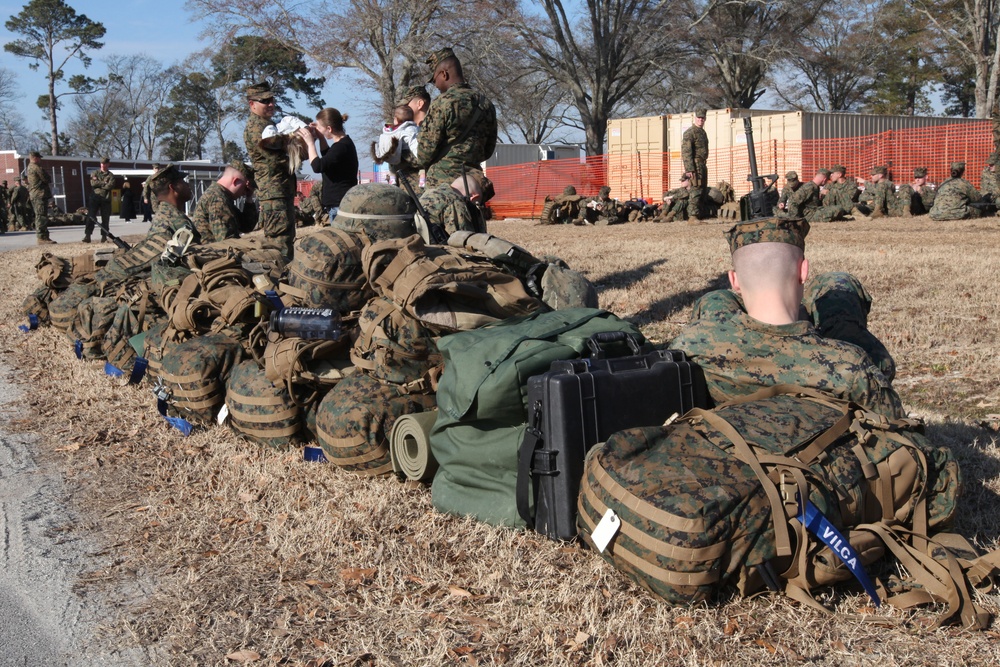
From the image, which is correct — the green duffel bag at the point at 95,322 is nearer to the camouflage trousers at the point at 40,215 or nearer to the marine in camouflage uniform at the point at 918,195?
the marine in camouflage uniform at the point at 918,195

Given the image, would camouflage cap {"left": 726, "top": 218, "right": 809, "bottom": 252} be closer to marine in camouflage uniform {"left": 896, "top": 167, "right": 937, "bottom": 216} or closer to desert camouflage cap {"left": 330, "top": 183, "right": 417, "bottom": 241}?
desert camouflage cap {"left": 330, "top": 183, "right": 417, "bottom": 241}

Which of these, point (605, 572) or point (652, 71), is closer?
point (605, 572)

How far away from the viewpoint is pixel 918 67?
47312mm

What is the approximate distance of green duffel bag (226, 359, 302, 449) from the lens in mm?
4914

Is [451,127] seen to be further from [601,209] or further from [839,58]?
[839,58]

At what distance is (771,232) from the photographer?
11.8 ft

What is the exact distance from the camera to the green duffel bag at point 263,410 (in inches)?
193

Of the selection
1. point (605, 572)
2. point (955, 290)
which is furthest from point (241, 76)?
point (605, 572)

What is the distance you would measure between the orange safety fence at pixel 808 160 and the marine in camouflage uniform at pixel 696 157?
6849 millimetres

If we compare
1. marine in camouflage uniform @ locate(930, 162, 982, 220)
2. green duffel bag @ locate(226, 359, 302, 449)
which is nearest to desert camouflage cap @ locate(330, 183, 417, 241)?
green duffel bag @ locate(226, 359, 302, 449)

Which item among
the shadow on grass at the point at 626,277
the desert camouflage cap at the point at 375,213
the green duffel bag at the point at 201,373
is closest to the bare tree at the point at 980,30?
the shadow on grass at the point at 626,277

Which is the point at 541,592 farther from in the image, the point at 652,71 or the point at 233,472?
the point at 652,71

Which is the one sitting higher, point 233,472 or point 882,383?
point 882,383

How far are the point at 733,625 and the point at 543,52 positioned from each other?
32.0 meters
